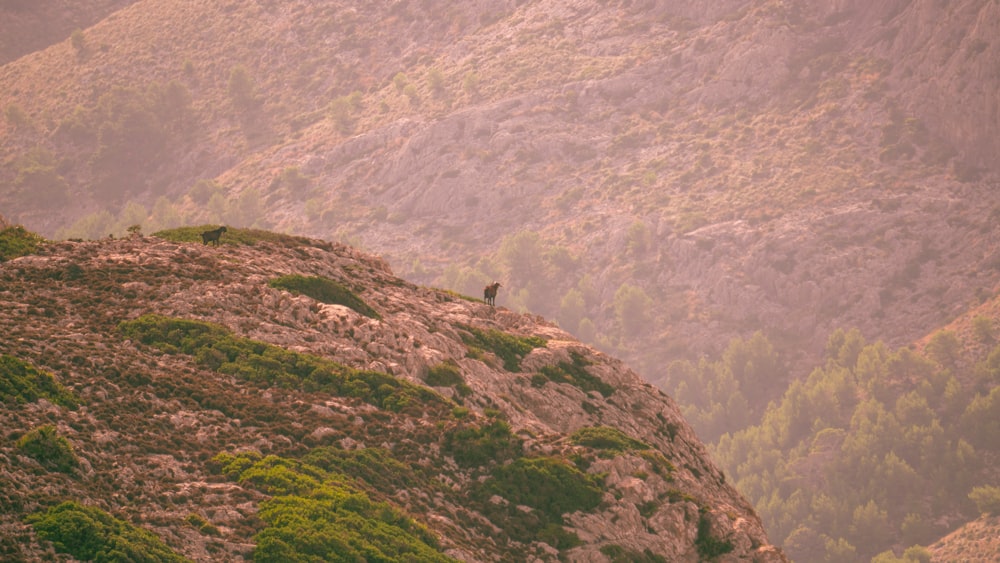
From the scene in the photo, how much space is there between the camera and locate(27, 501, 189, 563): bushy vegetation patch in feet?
90.0

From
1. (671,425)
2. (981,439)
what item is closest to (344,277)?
(671,425)

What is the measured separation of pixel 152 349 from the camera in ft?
130

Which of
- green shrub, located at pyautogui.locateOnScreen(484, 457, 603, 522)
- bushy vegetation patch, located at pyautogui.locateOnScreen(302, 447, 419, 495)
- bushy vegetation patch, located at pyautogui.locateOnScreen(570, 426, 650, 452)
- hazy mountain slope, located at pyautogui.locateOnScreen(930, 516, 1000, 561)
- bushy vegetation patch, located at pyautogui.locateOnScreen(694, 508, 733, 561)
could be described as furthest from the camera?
hazy mountain slope, located at pyautogui.locateOnScreen(930, 516, 1000, 561)

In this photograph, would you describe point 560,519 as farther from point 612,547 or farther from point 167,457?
point 167,457

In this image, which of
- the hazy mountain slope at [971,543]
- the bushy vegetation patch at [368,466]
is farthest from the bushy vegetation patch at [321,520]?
the hazy mountain slope at [971,543]

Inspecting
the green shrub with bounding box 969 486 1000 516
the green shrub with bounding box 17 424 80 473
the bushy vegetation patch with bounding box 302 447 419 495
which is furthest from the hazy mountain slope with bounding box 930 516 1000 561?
the green shrub with bounding box 17 424 80 473

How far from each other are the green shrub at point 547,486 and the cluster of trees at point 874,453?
130948mm

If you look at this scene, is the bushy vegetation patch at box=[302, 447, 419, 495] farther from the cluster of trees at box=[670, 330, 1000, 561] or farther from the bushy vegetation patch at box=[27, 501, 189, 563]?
the cluster of trees at box=[670, 330, 1000, 561]

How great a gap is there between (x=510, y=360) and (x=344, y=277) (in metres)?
8.97

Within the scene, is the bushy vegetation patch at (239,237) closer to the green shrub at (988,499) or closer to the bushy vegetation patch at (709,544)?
the bushy vegetation patch at (709,544)

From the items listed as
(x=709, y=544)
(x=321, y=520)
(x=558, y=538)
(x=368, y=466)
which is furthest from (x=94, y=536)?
(x=709, y=544)

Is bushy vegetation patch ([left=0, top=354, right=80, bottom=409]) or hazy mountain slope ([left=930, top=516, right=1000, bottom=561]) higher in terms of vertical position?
bushy vegetation patch ([left=0, top=354, right=80, bottom=409])

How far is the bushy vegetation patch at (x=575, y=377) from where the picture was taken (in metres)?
48.9

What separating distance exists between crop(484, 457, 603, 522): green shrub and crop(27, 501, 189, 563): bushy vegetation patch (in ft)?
43.9
